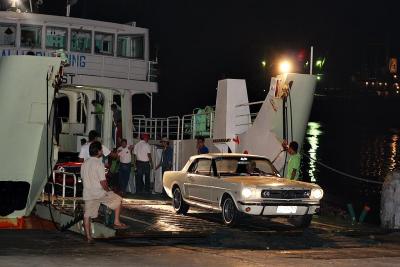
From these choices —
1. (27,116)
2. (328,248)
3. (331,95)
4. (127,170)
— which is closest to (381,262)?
(328,248)

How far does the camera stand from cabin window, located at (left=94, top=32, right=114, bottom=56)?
22344mm

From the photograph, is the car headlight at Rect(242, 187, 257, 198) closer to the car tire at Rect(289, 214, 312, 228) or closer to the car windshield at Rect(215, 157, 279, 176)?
the car tire at Rect(289, 214, 312, 228)

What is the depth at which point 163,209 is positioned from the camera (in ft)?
56.5

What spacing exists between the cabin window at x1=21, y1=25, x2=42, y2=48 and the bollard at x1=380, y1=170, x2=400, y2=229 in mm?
11416

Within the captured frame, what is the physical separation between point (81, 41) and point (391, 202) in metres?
11.2

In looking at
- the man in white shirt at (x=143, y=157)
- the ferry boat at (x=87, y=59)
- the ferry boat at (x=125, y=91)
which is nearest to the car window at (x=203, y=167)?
the ferry boat at (x=125, y=91)

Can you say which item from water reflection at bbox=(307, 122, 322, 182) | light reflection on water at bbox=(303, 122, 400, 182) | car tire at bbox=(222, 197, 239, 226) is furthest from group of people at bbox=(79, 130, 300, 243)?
water reflection at bbox=(307, 122, 322, 182)

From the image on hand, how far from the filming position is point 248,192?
45.1 feet

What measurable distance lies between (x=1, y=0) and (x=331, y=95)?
10441cm

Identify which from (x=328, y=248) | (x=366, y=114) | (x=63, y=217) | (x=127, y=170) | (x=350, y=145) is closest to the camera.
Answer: (x=328, y=248)

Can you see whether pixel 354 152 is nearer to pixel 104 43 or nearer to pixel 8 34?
pixel 104 43

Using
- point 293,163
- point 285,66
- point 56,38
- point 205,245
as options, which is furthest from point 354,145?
point 205,245

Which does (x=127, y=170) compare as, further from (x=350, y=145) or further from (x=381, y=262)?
(x=350, y=145)

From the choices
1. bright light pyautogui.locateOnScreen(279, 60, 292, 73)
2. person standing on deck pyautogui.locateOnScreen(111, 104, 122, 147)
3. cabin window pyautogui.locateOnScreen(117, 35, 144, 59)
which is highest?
cabin window pyautogui.locateOnScreen(117, 35, 144, 59)
